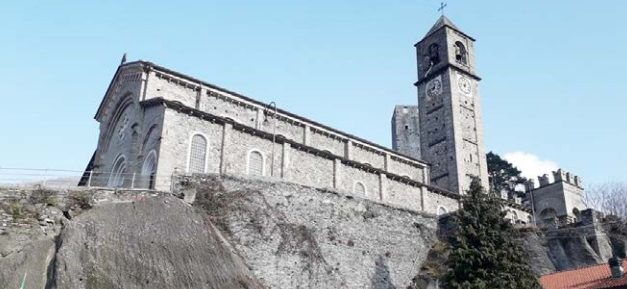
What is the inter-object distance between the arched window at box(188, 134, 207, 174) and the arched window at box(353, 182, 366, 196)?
10911 millimetres

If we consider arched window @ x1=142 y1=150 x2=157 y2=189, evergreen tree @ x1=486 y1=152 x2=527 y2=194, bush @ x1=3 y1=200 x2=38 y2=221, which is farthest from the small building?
bush @ x1=3 y1=200 x2=38 y2=221

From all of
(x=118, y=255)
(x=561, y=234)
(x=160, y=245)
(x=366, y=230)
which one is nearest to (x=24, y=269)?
(x=118, y=255)

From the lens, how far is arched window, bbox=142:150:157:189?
2794cm

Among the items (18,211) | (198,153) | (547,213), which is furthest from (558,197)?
(18,211)

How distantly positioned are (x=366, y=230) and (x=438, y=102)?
24.5 meters

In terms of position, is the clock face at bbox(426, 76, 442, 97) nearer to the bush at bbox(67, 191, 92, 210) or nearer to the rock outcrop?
the rock outcrop

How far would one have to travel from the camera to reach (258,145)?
109 ft

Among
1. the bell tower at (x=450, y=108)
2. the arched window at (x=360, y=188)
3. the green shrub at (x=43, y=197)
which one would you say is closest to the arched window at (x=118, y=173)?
the green shrub at (x=43, y=197)

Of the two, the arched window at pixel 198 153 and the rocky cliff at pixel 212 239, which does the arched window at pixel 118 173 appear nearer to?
the arched window at pixel 198 153

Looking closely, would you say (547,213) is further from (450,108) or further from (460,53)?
(460,53)

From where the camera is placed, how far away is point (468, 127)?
49781 mm

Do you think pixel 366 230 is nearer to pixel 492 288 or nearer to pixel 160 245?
pixel 492 288

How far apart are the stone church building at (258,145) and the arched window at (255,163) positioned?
64 mm

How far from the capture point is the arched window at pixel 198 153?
30.3 meters
